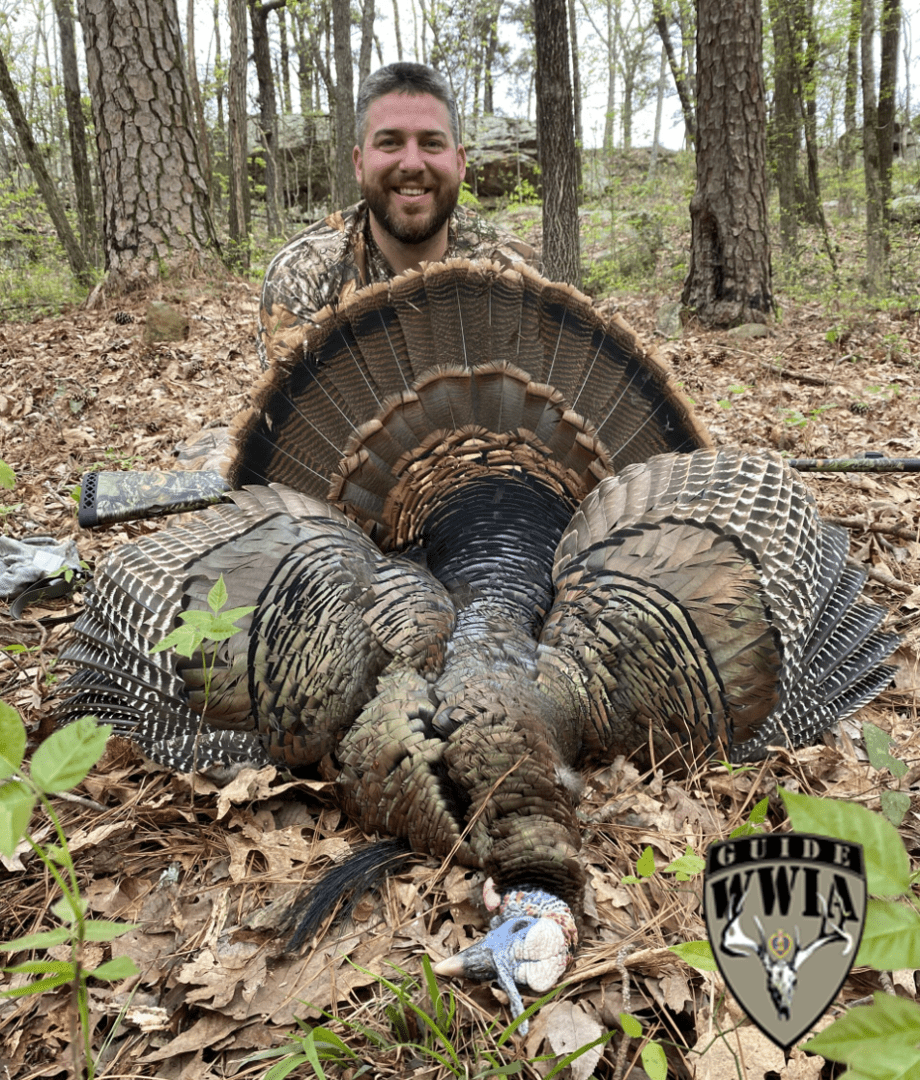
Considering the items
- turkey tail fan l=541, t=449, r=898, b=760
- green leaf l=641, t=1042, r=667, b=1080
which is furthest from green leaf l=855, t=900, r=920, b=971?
turkey tail fan l=541, t=449, r=898, b=760

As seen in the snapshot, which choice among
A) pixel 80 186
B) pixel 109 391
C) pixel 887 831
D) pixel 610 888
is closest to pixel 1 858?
pixel 610 888

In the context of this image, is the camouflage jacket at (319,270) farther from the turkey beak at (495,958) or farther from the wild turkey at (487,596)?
the turkey beak at (495,958)

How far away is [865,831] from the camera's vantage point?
92 centimetres

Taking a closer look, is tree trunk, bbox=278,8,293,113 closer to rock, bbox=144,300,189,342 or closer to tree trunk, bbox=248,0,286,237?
tree trunk, bbox=248,0,286,237

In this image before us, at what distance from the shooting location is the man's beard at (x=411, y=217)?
4.72 meters

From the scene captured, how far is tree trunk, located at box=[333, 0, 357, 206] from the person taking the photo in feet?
46.7

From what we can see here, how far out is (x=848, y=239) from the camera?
17734 mm

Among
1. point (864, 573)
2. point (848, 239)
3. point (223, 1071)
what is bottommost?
point (223, 1071)

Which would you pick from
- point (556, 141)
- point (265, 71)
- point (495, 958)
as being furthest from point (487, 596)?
point (265, 71)

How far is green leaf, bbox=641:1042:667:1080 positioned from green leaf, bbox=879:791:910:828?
0.92 meters

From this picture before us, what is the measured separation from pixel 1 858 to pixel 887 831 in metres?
2.55

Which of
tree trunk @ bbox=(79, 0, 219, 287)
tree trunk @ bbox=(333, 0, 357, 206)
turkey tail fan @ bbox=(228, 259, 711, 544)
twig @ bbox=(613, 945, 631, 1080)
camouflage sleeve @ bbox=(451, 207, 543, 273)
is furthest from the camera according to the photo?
tree trunk @ bbox=(333, 0, 357, 206)

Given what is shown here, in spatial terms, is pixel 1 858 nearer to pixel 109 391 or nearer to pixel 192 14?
pixel 109 391

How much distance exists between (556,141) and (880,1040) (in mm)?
8780
